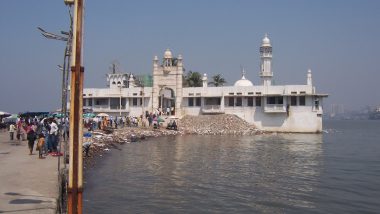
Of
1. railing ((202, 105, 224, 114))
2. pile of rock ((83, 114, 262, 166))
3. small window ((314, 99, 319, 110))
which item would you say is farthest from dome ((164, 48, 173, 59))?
small window ((314, 99, 319, 110))

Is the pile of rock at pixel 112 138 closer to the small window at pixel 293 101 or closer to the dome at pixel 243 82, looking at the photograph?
the small window at pixel 293 101

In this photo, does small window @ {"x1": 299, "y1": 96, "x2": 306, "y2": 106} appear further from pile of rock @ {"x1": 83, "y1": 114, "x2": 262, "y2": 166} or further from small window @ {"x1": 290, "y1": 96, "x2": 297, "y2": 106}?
pile of rock @ {"x1": 83, "y1": 114, "x2": 262, "y2": 166}

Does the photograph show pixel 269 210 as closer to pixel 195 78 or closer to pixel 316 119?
pixel 316 119

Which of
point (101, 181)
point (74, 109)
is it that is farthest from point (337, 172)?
point (74, 109)

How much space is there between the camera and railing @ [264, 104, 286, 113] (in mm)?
51094

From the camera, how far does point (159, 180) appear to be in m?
17.8

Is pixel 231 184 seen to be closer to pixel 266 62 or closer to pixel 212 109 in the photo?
pixel 212 109

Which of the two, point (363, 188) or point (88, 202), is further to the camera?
point (363, 188)

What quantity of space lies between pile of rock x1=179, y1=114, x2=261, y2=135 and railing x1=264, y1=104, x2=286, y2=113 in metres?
2.85

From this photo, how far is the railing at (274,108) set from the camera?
168 feet

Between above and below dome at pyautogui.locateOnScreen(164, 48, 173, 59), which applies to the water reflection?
below

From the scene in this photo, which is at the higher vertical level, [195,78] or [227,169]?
[195,78]

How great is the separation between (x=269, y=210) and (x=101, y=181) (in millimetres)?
7310

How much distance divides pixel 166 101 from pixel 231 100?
13602 millimetres
